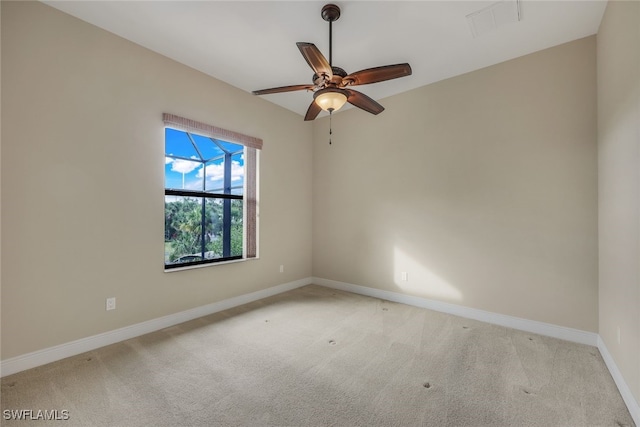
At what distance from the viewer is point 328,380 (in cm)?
204

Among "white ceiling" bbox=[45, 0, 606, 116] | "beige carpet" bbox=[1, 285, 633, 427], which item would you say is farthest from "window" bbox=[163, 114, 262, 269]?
"beige carpet" bbox=[1, 285, 633, 427]

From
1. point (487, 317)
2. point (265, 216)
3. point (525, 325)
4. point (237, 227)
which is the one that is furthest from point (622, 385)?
point (237, 227)

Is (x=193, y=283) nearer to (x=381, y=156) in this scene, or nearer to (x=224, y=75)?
(x=224, y=75)

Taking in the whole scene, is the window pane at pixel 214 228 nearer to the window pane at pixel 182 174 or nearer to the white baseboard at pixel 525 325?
the window pane at pixel 182 174

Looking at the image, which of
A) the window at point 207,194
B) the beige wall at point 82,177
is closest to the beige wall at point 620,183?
the window at point 207,194

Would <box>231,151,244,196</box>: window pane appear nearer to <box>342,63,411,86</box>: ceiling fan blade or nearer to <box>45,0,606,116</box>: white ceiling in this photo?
<box>45,0,606,116</box>: white ceiling

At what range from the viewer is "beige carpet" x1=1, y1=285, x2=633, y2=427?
5.52 feet

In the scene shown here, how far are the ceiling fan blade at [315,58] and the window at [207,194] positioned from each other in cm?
186

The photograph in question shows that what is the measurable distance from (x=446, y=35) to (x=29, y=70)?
11.9ft

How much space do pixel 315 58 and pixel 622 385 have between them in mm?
3118

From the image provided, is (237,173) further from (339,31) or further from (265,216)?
(339,31)

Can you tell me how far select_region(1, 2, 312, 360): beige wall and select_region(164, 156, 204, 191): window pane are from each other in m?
0.20

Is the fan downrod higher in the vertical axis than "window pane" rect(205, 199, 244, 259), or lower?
higher

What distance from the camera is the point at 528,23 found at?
96.9 inches
